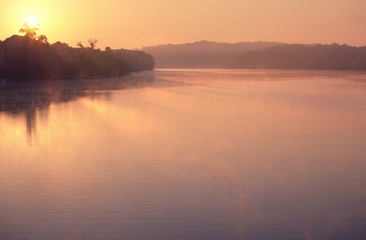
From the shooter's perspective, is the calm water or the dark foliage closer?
the calm water

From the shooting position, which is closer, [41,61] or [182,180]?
[182,180]

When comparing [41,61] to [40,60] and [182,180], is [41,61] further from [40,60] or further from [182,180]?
[182,180]

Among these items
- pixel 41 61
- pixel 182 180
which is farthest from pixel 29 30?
pixel 182 180

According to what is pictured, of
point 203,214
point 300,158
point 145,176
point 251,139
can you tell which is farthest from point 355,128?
point 203,214

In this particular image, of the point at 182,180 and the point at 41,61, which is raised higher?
the point at 41,61

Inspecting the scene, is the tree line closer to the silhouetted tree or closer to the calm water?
the silhouetted tree

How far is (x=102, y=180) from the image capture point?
31.6 ft

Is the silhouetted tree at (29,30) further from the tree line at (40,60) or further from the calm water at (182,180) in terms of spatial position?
the calm water at (182,180)

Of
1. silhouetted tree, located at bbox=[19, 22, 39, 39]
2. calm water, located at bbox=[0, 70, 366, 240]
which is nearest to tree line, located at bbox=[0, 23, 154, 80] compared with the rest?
silhouetted tree, located at bbox=[19, 22, 39, 39]

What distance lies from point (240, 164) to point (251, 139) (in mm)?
4073

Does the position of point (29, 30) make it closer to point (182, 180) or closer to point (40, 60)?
point (40, 60)

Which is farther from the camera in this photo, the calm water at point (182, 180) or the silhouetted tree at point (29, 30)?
the silhouetted tree at point (29, 30)

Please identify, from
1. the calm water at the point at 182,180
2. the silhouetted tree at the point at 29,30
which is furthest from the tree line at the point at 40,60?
the calm water at the point at 182,180

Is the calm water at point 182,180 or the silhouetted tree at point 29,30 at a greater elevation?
the silhouetted tree at point 29,30
